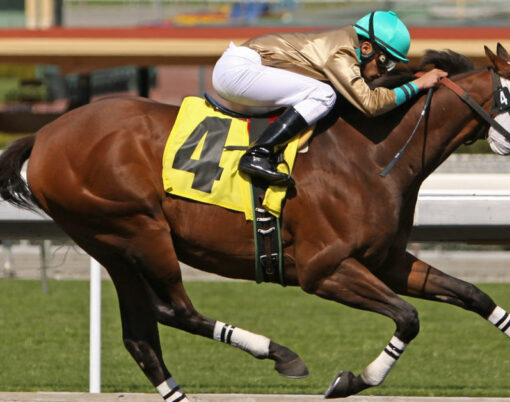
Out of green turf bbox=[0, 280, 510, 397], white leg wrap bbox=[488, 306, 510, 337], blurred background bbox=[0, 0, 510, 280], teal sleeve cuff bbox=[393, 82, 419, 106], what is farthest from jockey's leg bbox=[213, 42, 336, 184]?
blurred background bbox=[0, 0, 510, 280]

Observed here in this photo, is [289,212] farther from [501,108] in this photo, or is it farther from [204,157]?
[501,108]

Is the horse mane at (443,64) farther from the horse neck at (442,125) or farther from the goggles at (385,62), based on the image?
the horse neck at (442,125)

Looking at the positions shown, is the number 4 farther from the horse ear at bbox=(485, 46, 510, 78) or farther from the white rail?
the horse ear at bbox=(485, 46, 510, 78)

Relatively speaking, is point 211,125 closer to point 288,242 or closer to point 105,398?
point 288,242

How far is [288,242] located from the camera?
13.8 ft

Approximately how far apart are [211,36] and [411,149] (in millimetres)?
12455

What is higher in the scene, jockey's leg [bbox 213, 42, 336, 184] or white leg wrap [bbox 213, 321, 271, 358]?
jockey's leg [bbox 213, 42, 336, 184]

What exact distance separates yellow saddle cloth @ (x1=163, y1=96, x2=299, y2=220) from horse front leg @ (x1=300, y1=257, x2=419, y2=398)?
1.18ft

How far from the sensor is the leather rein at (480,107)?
410 centimetres

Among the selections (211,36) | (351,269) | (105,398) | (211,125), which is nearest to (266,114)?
(211,125)

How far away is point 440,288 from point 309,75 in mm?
1106

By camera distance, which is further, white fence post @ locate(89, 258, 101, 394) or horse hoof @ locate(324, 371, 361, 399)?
white fence post @ locate(89, 258, 101, 394)

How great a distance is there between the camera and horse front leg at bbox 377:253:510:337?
4.19m

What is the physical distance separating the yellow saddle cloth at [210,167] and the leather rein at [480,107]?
46 centimetres
